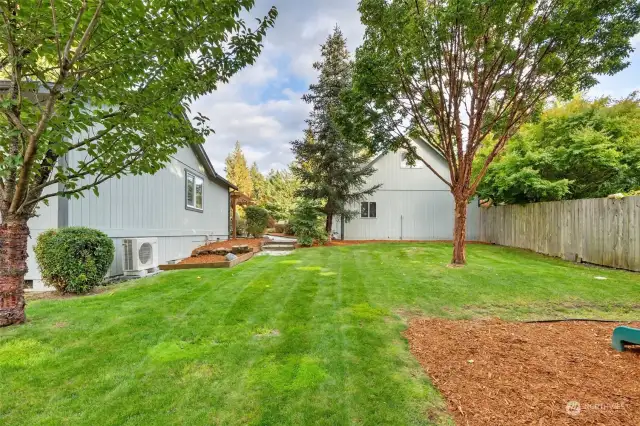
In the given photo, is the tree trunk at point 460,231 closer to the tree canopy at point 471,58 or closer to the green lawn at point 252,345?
the tree canopy at point 471,58

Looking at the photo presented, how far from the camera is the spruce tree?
14.1m

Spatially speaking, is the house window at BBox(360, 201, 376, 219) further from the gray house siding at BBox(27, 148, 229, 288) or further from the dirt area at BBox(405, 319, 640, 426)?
the dirt area at BBox(405, 319, 640, 426)

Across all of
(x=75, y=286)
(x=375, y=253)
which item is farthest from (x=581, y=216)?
(x=75, y=286)

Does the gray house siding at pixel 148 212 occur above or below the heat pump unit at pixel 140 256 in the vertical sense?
above

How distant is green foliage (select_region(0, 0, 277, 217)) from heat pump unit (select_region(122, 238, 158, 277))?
136 inches

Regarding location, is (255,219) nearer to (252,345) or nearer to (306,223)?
(306,223)

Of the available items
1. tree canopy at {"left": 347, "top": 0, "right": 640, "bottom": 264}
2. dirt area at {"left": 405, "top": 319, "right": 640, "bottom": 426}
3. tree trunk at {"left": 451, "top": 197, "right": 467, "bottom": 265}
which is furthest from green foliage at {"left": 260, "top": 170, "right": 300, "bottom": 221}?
dirt area at {"left": 405, "top": 319, "right": 640, "bottom": 426}

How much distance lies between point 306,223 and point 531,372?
10.8m

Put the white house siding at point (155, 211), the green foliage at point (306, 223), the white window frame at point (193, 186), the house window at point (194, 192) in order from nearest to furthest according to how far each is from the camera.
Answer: the white house siding at point (155, 211) < the white window frame at point (193, 186) < the house window at point (194, 192) < the green foliage at point (306, 223)

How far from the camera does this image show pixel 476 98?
25.7 ft

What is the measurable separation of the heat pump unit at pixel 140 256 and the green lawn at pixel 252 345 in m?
0.76

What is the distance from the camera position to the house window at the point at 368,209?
55.6ft

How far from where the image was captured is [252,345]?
336 cm

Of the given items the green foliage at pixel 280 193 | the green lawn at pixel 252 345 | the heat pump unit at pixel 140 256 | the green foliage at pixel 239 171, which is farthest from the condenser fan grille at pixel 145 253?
the green foliage at pixel 239 171
